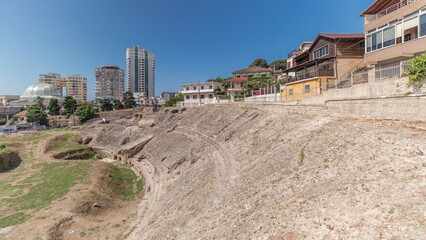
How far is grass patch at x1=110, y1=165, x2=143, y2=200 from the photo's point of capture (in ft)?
73.4

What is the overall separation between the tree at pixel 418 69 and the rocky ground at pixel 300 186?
2.90m

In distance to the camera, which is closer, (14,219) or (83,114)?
(14,219)

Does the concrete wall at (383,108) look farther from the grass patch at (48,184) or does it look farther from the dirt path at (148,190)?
the grass patch at (48,184)

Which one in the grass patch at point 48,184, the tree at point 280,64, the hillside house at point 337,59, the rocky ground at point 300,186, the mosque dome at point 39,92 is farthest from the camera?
the mosque dome at point 39,92

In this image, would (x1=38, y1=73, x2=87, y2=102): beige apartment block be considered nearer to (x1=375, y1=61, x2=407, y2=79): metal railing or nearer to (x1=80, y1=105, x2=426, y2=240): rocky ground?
(x1=80, y1=105, x2=426, y2=240): rocky ground

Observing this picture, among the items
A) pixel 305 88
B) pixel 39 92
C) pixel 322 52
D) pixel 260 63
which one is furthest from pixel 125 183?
pixel 39 92

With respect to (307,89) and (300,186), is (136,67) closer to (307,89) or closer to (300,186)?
(307,89)

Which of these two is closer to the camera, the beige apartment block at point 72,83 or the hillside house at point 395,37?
the hillside house at point 395,37

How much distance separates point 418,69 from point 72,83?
203928 mm

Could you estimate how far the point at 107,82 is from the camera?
174m

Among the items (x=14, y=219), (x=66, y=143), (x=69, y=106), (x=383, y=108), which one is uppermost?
(x=69, y=106)

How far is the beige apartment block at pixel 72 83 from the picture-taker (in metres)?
165

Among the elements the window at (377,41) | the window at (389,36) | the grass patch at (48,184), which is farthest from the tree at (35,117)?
the window at (389,36)

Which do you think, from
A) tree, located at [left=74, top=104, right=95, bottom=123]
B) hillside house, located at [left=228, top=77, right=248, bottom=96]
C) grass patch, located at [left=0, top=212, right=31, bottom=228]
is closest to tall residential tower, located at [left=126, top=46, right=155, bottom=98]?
tree, located at [left=74, top=104, right=95, bottom=123]
